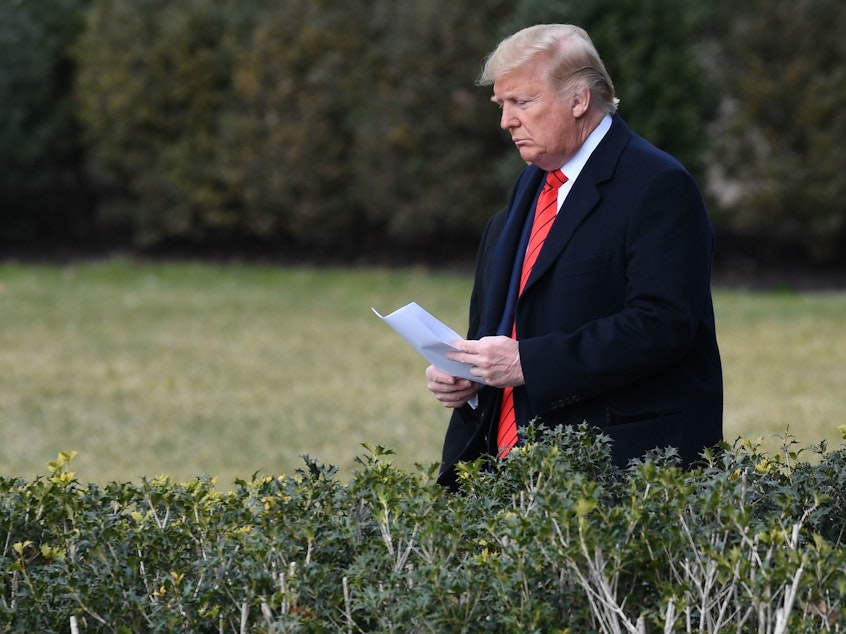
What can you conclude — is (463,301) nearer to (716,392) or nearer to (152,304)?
(152,304)

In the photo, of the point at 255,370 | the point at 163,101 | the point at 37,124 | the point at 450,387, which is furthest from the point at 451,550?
the point at 37,124

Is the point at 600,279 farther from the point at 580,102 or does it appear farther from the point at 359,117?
the point at 359,117

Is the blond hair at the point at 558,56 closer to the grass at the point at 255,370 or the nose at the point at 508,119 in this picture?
the nose at the point at 508,119

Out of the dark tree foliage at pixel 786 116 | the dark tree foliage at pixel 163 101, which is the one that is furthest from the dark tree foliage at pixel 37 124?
the dark tree foliage at pixel 786 116

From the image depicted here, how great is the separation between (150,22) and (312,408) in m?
8.38

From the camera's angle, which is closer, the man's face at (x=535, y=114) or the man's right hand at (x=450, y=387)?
the man's face at (x=535, y=114)

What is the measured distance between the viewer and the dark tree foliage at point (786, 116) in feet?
42.0

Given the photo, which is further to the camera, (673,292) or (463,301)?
(463,301)

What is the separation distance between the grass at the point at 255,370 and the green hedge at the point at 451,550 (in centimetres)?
280

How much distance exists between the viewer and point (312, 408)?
8.45 meters

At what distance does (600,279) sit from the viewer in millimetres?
3438

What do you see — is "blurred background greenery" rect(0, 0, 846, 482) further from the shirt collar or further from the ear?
the ear

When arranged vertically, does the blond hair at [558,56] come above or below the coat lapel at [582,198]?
above

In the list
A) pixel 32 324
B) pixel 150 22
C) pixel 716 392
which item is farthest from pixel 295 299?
pixel 716 392
